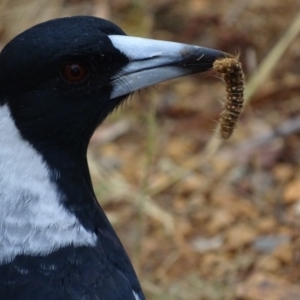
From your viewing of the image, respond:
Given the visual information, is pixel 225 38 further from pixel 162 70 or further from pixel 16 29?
pixel 162 70

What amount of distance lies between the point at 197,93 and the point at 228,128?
1619 mm

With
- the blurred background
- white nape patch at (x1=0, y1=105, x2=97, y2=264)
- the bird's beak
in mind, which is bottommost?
the blurred background

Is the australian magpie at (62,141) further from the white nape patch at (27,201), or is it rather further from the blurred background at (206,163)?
the blurred background at (206,163)

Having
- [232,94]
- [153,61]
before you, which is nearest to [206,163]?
[232,94]

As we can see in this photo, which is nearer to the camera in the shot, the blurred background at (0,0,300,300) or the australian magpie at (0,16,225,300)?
the australian magpie at (0,16,225,300)

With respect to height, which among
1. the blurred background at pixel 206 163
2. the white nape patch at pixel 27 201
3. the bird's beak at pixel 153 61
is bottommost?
the blurred background at pixel 206 163

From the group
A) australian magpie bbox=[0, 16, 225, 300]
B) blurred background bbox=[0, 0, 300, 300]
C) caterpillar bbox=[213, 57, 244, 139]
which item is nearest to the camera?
australian magpie bbox=[0, 16, 225, 300]

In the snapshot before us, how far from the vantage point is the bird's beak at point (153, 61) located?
6.00 feet

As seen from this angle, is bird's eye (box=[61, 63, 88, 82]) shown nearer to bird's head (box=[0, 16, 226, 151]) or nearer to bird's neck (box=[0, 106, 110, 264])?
bird's head (box=[0, 16, 226, 151])

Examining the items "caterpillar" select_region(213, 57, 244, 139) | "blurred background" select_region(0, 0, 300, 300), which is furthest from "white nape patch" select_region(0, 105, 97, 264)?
"blurred background" select_region(0, 0, 300, 300)

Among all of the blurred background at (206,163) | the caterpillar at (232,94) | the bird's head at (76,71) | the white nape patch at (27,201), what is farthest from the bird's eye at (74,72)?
the blurred background at (206,163)

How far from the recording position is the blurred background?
279 cm

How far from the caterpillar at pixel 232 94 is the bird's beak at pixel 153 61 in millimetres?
106

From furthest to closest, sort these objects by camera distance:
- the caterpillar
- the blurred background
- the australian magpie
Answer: the blurred background → the caterpillar → the australian magpie
